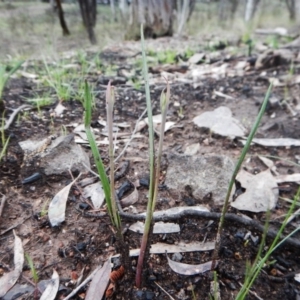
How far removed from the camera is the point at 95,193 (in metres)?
0.98

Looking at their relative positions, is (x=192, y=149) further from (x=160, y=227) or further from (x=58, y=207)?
(x=58, y=207)

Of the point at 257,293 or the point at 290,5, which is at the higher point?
the point at 257,293

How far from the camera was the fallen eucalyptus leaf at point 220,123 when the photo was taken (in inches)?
54.0

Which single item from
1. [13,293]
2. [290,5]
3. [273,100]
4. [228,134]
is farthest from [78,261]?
[290,5]

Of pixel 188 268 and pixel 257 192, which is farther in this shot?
pixel 257 192

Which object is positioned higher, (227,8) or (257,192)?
(257,192)

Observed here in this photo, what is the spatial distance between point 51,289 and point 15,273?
0.10 meters

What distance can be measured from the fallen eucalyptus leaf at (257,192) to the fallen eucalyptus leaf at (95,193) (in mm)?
389

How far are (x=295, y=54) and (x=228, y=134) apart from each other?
1397 mm

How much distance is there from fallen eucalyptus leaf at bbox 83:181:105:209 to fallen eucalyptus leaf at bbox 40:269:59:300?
247mm

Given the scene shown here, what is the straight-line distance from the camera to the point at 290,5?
32.4 ft

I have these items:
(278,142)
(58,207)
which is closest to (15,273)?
(58,207)

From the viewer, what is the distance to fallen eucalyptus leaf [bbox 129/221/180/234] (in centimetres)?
87

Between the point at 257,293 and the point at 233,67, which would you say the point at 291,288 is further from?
the point at 233,67
